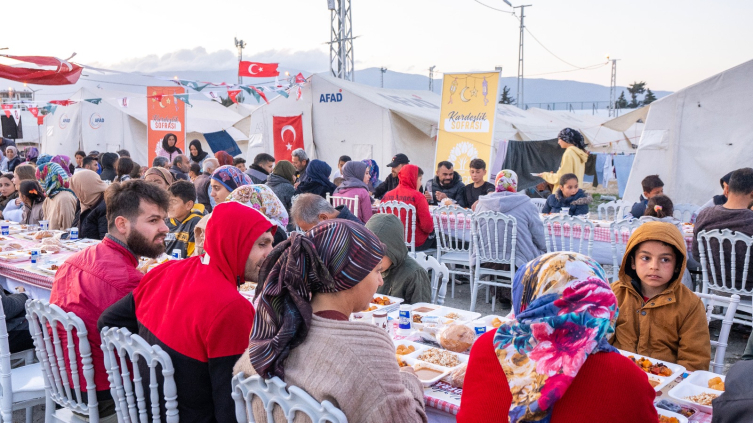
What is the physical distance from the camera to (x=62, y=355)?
2.34 meters

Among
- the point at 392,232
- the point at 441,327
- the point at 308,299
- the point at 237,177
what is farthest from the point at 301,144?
the point at 308,299

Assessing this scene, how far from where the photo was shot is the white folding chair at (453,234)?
19.6ft

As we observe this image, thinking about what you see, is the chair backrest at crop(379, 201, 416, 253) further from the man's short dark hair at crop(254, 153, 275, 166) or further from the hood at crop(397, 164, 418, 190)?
the man's short dark hair at crop(254, 153, 275, 166)

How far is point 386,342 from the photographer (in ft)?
5.15

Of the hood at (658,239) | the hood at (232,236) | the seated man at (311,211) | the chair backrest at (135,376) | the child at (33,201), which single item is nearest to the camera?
the chair backrest at (135,376)

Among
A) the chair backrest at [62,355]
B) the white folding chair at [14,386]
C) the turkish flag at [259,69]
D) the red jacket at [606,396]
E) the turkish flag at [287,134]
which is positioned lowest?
the white folding chair at [14,386]

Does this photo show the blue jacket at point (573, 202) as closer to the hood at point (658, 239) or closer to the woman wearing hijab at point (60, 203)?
the hood at point (658, 239)

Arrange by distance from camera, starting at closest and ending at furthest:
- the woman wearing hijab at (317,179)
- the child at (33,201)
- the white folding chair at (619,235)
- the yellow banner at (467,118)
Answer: the white folding chair at (619,235) < the child at (33,201) < the woman wearing hijab at (317,179) < the yellow banner at (467,118)

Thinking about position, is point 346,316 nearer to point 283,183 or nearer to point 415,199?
point 415,199

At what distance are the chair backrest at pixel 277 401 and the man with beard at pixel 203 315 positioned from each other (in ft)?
0.72

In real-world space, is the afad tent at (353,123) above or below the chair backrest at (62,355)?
above

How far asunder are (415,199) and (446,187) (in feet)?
5.66

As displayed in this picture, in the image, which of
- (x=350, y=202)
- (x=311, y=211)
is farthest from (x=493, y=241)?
(x=311, y=211)

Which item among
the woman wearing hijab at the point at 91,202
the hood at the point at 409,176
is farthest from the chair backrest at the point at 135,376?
the hood at the point at 409,176
